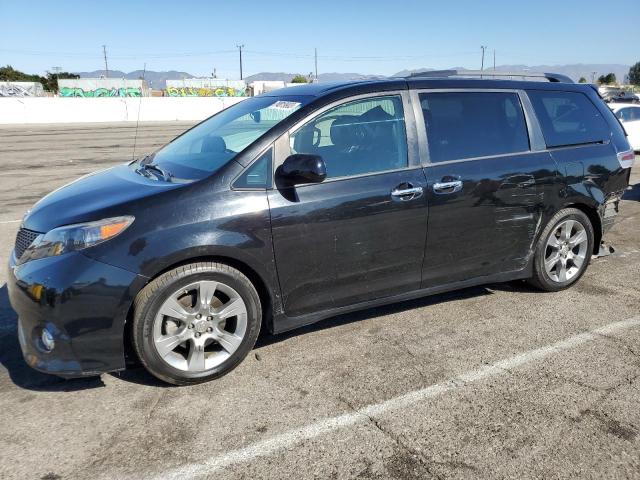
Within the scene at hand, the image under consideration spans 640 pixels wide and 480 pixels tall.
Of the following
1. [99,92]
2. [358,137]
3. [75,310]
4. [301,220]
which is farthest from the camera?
[99,92]

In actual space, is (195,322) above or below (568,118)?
below

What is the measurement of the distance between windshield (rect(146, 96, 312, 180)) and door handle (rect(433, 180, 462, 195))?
111cm

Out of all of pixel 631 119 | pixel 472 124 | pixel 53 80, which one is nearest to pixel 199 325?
pixel 472 124

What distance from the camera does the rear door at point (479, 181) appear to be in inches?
156

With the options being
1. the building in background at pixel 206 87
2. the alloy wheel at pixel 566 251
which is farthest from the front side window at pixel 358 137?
the building in background at pixel 206 87

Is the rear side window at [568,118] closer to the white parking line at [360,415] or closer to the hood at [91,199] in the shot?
the white parking line at [360,415]

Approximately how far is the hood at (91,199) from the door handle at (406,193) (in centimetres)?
→ 145

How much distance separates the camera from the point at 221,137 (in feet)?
13.0

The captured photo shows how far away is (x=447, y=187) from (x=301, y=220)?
1180 mm

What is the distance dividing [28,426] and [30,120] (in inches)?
1379

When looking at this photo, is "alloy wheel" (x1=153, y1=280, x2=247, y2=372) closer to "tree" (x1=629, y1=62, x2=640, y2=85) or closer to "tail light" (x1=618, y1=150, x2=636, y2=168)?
"tail light" (x1=618, y1=150, x2=636, y2=168)

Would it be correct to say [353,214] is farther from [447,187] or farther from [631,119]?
[631,119]

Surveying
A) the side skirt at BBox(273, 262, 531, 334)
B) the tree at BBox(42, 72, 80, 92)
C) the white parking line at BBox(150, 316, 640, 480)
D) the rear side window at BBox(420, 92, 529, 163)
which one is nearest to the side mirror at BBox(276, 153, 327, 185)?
the side skirt at BBox(273, 262, 531, 334)

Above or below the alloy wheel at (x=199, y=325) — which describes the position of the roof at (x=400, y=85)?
above
